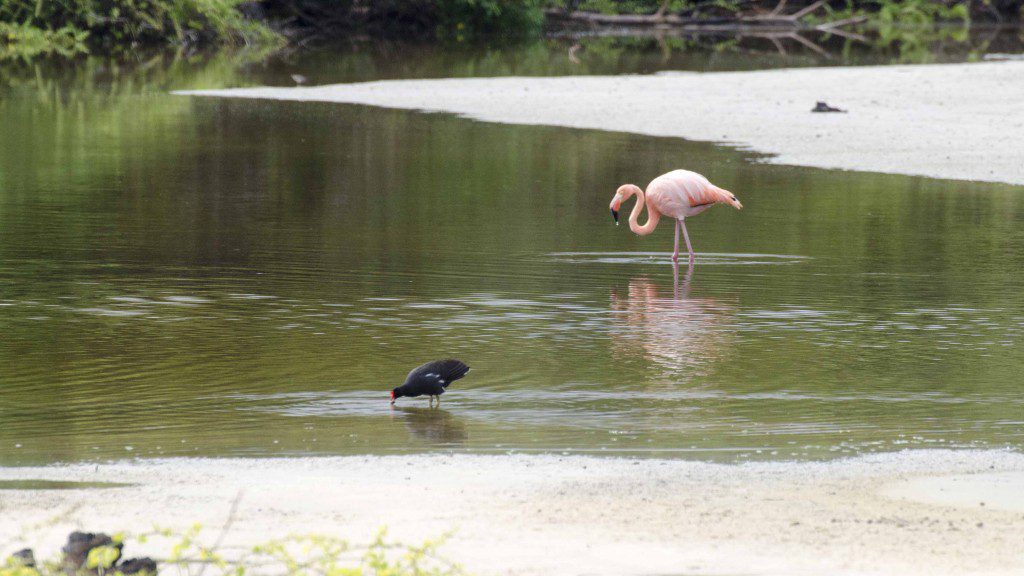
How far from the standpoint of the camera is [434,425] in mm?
7074

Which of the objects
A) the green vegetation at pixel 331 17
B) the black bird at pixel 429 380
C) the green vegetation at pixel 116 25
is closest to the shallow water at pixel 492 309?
the black bird at pixel 429 380

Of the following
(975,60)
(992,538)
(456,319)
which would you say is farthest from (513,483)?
(975,60)

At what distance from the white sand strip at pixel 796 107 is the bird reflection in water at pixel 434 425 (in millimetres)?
10069

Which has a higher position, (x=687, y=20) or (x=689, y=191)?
(x=687, y=20)

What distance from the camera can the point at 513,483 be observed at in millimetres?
5984

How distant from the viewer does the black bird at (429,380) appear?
718 centimetres

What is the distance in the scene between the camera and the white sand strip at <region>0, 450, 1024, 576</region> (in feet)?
16.7

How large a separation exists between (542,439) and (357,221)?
7109 millimetres

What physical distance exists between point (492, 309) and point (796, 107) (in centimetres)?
1402

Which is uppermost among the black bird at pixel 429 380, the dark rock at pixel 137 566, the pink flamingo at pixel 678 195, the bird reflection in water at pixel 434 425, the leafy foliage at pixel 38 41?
the leafy foliage at pixel 38 41

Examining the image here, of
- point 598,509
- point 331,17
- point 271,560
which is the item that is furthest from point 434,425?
point 331,17

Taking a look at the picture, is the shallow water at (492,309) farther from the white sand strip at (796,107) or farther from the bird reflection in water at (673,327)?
the white sand strip at (796,107)

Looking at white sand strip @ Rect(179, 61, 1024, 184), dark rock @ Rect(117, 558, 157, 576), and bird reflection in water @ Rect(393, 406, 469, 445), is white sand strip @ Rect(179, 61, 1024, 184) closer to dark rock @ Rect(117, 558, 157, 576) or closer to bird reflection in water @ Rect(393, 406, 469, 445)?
bird reflection in water @ Rect(393, 406, 469, 445)

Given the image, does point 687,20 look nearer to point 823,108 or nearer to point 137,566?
point 823,108
